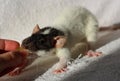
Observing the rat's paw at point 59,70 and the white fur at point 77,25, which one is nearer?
the rat's paw at point 59,70

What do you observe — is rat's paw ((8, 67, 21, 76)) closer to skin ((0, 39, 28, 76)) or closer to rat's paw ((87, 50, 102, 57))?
skin ((0, 39, 28, 76))

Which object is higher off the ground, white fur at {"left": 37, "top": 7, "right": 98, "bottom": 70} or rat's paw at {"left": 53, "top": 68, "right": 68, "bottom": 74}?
white fur at {"left": 37, "top": 7, "right": 98, "bottom": 70}

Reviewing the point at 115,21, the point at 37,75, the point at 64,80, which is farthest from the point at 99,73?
the point at 115,21

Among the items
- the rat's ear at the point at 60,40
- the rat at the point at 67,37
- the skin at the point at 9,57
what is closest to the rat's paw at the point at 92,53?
the rat at the point at 67,37

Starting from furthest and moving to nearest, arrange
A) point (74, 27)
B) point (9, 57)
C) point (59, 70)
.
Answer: point (74, 27), point (59, 70), point (9, 57)

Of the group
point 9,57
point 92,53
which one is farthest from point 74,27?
point 9,57

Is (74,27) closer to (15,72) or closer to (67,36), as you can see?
(67,36)

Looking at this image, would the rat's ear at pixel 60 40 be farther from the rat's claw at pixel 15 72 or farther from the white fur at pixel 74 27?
the rat's claw at pixel 15 72

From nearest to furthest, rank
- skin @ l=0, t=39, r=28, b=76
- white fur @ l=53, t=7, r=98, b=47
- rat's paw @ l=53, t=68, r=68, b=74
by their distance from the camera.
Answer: skin @ l=0, t=39, r=28, b=76
rat's paw @ l=53, t=68, r=68, b=74
white fur @ l=53, t=7, r=98, b=47

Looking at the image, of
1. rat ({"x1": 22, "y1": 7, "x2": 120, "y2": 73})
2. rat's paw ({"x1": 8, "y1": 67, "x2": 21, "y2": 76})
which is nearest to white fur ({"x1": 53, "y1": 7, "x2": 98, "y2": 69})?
rat ({"x1": 22, "y1": 7, "x2": 120, "y2": 73})
